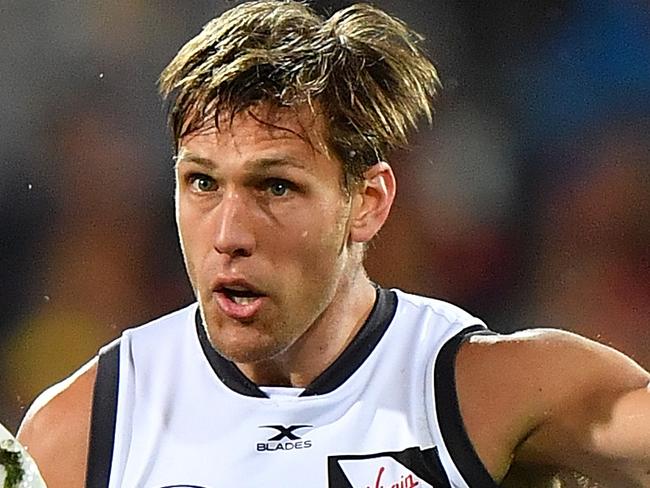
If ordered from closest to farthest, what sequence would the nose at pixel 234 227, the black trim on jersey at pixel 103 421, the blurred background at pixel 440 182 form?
the nose at pixel 234 227
the black trim on jersey at pixel 103 421
the blurred background at pixel 440 182

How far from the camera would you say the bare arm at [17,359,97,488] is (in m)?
1.08

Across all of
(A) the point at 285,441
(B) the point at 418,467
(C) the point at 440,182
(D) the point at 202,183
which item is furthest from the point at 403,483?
(C) the point at 440,182

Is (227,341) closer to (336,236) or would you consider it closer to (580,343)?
(336,236)

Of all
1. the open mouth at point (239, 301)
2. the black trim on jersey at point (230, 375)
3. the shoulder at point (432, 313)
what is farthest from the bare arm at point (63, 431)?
the shoulder at point (432, 313)

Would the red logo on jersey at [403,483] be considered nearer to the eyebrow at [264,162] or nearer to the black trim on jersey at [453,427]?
the black trim on jersey at [453,427]

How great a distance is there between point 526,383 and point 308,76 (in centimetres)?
36

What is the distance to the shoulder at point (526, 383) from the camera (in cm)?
102

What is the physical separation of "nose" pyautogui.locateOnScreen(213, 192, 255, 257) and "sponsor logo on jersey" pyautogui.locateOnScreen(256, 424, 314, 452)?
0.65 ft

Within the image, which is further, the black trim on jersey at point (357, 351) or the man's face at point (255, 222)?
the black trim on jersey at point (357, 351)

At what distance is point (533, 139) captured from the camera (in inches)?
55.4

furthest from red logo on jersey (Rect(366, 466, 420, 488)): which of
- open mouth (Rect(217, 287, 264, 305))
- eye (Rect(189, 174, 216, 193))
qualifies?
eye (Rect(189, 174, 216, 193))

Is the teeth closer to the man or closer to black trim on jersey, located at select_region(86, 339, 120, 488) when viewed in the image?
the man

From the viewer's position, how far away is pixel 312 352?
1.09m

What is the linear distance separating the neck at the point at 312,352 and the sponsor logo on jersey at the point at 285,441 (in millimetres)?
48
